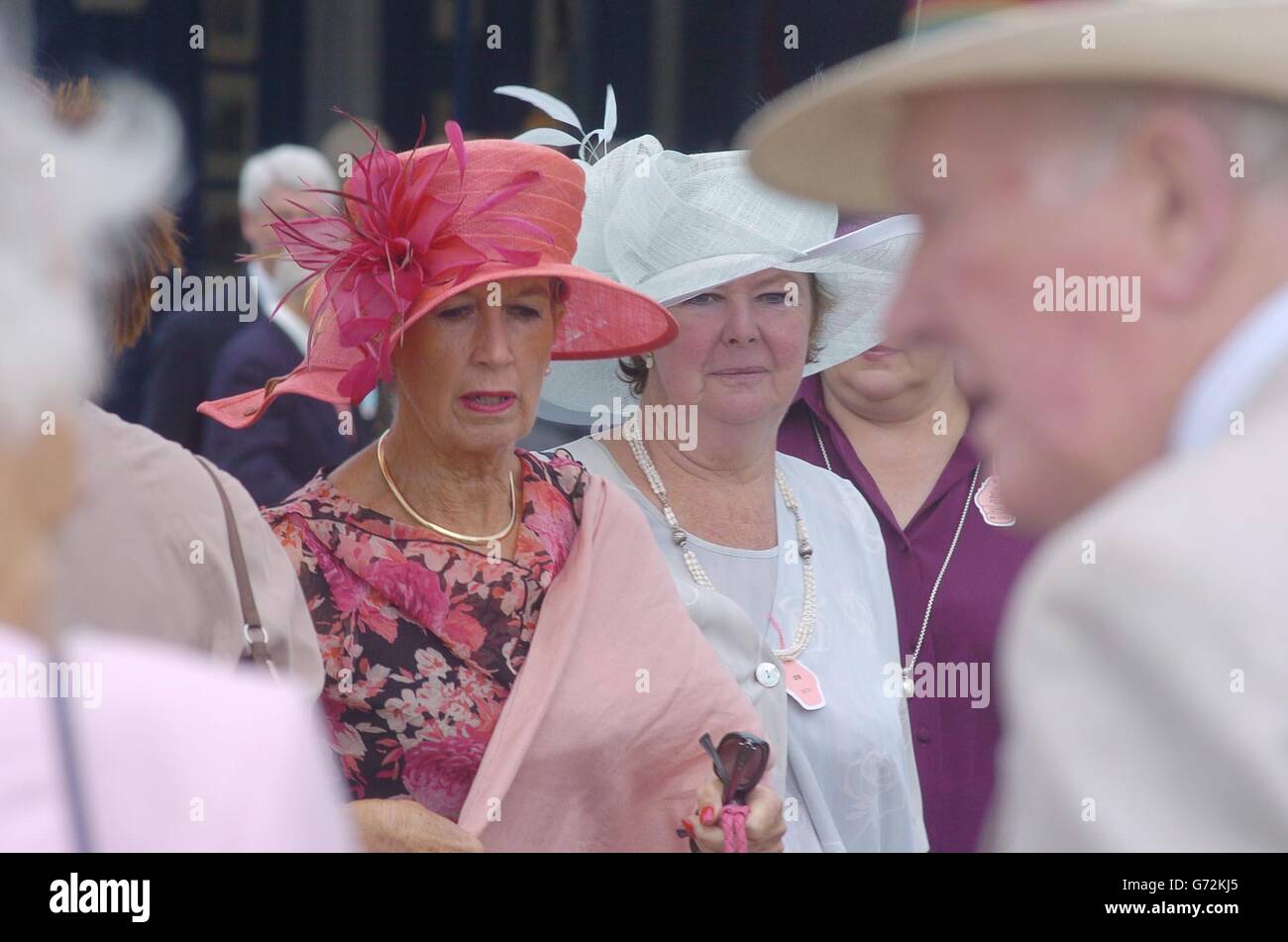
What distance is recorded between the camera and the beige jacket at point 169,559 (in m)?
2.04

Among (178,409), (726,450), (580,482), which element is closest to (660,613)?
(580,482)

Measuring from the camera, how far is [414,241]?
2531 mm

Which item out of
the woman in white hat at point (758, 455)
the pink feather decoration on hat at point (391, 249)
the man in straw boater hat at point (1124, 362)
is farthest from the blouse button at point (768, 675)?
the man in straw boater hat at point (1124, 362)

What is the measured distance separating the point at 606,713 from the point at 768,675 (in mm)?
365

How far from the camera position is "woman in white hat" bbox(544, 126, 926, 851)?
280cm

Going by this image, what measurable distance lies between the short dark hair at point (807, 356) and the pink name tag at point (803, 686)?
66 cm

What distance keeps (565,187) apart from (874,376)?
3.01 ft

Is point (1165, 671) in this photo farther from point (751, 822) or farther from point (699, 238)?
point (699, 238)

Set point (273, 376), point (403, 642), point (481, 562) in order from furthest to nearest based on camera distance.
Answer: point (273, 376), point (481, 562), point (403, 642)

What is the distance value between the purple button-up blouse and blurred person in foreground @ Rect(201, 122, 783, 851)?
1.92 ft

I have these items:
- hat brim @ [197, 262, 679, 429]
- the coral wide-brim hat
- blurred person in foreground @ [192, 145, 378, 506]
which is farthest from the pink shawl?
blurred person in foreground @ [192, 145, 378, 506]

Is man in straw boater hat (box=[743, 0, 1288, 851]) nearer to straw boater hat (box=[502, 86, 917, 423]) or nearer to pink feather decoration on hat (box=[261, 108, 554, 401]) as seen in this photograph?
pink feather decoration on hat (box=[261, 108, 554, 401])

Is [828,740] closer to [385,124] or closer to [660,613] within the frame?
[660,613]

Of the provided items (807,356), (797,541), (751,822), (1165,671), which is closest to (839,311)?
(807,356)
